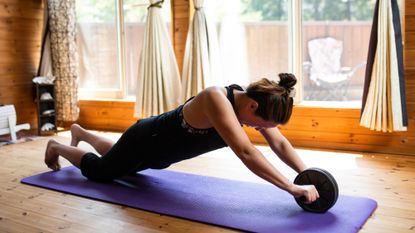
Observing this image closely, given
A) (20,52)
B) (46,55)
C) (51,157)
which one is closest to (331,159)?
(51,157)

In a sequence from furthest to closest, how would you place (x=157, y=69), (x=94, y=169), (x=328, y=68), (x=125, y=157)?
(x=157, y=69)
(x=328, y=68)
(x=94, y=169)
(x=125, y=157)

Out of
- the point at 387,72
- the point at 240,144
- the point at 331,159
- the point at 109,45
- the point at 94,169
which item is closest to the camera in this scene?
the point at 240,144

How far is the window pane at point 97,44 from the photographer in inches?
199

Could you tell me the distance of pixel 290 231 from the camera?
2.03 metres

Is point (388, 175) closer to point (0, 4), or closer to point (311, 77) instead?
point (311, 77)

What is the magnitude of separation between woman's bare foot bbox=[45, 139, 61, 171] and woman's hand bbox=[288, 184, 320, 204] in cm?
168

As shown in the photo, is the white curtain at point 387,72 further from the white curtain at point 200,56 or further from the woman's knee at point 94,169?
the woman's knee at point 94,169

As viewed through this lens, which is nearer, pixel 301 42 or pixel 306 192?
pixel 306 192

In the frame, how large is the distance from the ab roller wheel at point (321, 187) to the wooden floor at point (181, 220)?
0.20 m

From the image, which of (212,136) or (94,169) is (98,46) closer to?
(94,169)

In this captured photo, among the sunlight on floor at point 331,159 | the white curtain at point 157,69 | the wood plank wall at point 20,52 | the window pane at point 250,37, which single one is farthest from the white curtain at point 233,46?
the wood plank wall at point 20,52

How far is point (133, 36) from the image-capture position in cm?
496

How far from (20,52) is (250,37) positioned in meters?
2.47

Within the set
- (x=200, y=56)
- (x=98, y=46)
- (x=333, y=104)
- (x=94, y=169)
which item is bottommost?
(x=94, y=169)
